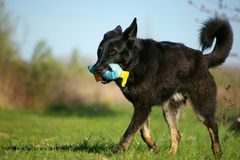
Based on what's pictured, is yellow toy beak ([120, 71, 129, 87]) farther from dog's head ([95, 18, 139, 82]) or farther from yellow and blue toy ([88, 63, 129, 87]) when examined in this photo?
dog's head ([95, 18, 139, 82])

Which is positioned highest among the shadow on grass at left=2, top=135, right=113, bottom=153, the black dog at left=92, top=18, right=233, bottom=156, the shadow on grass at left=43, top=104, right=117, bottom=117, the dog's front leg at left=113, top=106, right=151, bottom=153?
the black dog at left=92, top=18, right=233, bottom=156

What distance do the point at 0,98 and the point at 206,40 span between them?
21.8 m

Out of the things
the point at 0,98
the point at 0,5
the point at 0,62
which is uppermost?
the point at 0,5

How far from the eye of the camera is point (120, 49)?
28.4ft

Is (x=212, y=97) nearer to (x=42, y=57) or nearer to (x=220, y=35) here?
(x=220, y=35)

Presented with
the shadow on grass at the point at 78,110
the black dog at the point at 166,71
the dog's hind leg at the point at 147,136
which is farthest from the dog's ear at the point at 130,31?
the shadow on grass at the point at 78,110

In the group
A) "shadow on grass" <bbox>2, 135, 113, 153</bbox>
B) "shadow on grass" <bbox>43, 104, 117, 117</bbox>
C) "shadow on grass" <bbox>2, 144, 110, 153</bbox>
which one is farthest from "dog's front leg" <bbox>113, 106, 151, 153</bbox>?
"shadow on grass" <bbox>43, 104, 117, 117</bbox>

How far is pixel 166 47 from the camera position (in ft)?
31.0

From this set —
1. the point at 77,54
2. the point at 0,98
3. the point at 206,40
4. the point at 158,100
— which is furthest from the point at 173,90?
the point at 77,54

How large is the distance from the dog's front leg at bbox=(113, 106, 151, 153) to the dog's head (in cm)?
71

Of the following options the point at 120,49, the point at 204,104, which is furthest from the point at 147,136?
the point at 120,49

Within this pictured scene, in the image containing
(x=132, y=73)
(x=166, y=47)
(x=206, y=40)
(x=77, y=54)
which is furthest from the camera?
(x=77, y=54)

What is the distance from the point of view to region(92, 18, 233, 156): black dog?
868 cm

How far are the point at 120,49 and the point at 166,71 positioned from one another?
106cm
